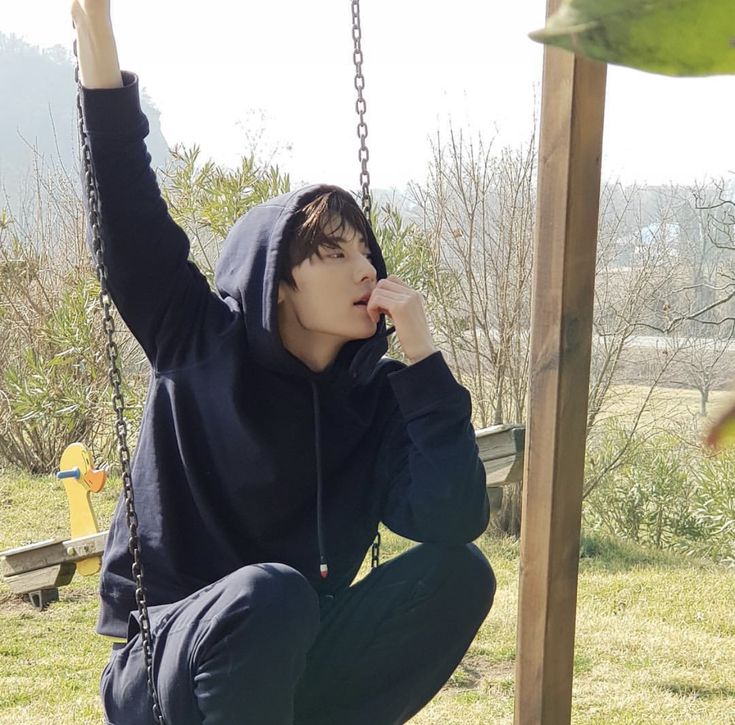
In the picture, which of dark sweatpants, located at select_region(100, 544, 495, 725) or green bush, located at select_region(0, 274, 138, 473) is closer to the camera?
dark sweatpants, located at select_region(100, 544, 495, 725)

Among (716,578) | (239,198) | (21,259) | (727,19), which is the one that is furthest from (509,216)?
(727,19)

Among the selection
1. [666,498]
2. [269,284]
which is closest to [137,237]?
[269,284]

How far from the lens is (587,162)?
181cm

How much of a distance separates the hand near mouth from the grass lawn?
1837 millimetres

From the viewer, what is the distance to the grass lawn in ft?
10.6

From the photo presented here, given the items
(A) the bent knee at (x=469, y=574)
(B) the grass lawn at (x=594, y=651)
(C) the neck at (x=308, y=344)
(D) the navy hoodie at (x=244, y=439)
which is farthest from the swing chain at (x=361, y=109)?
(B) the grass lawn at (x=594, y=651)

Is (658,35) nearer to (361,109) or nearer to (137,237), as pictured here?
(137,237)

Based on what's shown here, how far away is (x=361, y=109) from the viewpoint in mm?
1834

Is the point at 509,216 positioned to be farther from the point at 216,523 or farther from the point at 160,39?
the point at 160,39

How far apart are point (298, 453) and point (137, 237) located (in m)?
0.48

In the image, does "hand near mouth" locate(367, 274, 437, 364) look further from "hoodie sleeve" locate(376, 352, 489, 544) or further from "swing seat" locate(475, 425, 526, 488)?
"swing seat" locate(475, 425, 526, 488)

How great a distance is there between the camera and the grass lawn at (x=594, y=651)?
3.25 metres

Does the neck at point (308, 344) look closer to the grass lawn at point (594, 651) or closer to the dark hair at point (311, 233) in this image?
the dark hair at point (311, 233)

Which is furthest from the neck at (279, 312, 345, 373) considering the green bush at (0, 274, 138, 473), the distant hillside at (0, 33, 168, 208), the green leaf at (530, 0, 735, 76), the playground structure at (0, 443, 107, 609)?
the distant hillside at (0, 33, 168, 208)
